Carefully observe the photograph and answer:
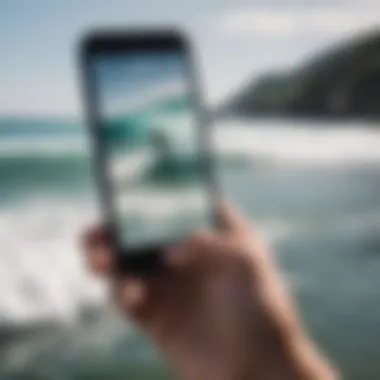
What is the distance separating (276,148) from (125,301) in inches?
8.7

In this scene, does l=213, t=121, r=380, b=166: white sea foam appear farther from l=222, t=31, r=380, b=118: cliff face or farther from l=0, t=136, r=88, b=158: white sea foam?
l=0, t=136, r=88, b=158: white sea foam

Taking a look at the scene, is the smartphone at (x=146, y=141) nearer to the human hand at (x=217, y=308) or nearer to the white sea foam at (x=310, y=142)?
the human hand at (x=217, y=308)

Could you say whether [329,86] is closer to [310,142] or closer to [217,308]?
[310,142]

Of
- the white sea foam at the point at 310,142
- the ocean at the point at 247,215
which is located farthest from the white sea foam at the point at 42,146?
the white sea foam at the point at 310,142

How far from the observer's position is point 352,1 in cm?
75

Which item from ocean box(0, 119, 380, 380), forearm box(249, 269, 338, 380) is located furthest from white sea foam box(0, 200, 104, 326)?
forearm box(249, 269, 338, 380)

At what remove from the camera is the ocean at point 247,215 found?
0.67m

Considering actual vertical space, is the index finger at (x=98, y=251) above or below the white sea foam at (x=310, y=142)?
below

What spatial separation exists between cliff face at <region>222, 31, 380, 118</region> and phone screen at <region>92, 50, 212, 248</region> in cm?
15

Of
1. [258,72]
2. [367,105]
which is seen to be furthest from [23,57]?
[367,105]

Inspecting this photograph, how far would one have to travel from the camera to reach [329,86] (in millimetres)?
768

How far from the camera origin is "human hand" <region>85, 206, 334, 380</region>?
579 mm

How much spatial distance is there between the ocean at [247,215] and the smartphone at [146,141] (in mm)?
98

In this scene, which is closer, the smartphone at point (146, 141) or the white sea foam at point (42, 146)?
the smartphone at point (146, 141)
